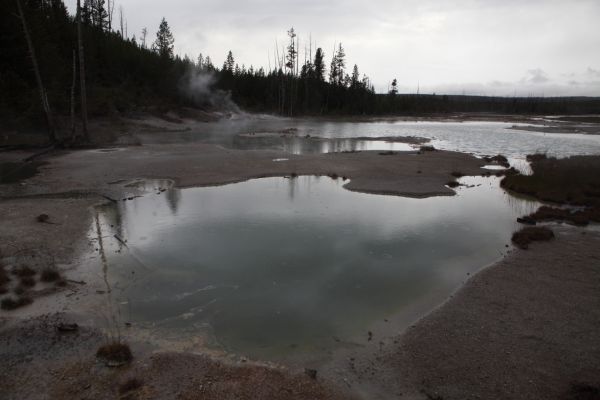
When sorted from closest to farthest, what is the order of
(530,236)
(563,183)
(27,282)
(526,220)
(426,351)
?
1. (426,351)
2. (27,282)
3. (530,236)
4. (526,220)
5. (563,183)

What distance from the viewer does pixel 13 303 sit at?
279 inches

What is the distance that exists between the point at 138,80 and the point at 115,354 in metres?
55.8

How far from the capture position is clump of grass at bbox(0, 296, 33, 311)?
704cm

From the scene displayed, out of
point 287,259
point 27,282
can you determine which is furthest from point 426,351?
point 27,282

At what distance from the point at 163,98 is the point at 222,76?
22650 millimetres

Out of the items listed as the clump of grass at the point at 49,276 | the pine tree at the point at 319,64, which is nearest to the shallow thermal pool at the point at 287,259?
the clump of grass at the point at 49,276

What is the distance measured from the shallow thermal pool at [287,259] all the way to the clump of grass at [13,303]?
4.74ft

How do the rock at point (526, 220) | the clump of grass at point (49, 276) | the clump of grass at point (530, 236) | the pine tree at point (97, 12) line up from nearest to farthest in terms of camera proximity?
the clump of grass at point (49, 276)
the clump of grass at point (530, 236)
the rock at point (526, 220)
the pine tree at point (97, 12)

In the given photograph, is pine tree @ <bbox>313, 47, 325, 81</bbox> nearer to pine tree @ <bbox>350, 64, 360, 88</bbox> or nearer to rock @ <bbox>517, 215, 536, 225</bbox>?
pine tree @ <bbox>350, 64, 360, 88</bbox>

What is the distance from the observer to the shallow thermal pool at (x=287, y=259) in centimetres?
707

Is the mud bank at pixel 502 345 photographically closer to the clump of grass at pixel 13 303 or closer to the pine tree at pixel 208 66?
the clump of grass at pixel 13 303

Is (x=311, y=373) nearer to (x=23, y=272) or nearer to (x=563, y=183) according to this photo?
(x=23, y=272)

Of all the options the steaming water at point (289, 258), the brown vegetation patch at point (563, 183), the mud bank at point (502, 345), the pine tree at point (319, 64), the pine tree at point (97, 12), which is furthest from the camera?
the pine tree at point (319, 64)

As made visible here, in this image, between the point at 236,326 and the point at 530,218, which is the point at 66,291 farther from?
the point at 530,218
